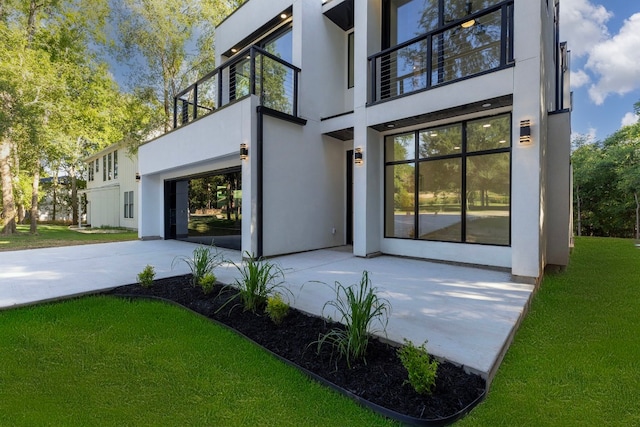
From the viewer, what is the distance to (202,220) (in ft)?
34.3

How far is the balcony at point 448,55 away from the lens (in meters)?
5.53

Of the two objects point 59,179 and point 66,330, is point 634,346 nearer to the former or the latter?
point 66,330

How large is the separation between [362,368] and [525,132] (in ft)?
14.7

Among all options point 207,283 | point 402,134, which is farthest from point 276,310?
point 402,134

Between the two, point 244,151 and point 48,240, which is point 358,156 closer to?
point 244,151

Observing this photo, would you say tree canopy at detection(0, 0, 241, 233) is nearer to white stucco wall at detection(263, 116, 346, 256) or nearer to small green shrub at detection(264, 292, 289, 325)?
white stucco wall at detection(263, 116, 346, 256)

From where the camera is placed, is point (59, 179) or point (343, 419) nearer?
point (343, 419)

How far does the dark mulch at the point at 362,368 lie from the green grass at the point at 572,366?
7.0 inches

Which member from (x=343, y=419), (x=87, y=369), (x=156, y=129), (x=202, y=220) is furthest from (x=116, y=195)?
(x=343, y=419)

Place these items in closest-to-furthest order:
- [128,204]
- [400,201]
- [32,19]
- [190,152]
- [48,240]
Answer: [400,201]
[190,152]
[48,240]
[32,19]
[128,204]

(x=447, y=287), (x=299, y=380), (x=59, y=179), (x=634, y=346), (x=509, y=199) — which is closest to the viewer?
(x=299, y=380)

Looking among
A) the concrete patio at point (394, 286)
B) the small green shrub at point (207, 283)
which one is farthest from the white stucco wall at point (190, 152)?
the small green shrub at point (207, 283)

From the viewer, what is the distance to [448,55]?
651cm

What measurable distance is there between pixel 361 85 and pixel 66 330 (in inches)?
263
